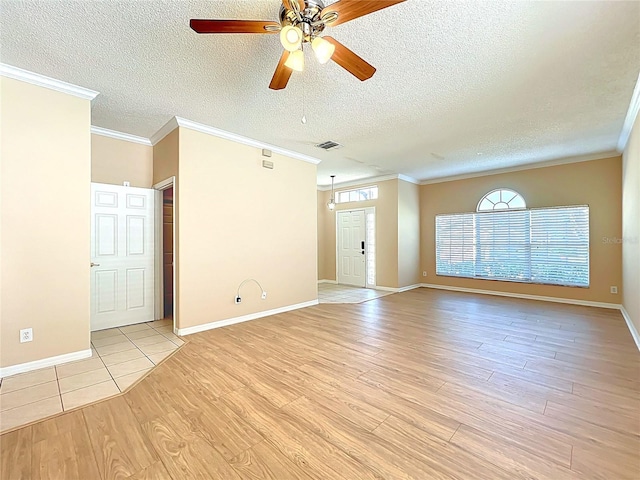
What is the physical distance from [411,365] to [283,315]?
246 cm

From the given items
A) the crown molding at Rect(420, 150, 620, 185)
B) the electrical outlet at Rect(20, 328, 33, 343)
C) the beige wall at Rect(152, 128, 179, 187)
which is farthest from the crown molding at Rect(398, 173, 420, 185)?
the electrical outlet at Rect(20, 328, 33, 343)

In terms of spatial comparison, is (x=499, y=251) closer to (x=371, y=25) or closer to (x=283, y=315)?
(x=283, y=315)

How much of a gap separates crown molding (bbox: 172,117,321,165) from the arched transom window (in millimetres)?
4110

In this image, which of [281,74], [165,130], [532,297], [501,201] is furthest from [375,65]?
[532,297]

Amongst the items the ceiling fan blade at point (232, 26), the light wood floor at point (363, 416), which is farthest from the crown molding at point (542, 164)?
the ceiling fan blade at point (232, 26)

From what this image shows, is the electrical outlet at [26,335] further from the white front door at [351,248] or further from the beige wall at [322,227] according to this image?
the beige wall at [322,227]

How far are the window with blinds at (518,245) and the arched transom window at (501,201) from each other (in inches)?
4.6

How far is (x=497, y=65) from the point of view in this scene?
2.55m

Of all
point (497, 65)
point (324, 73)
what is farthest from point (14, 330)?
point (497, 65)

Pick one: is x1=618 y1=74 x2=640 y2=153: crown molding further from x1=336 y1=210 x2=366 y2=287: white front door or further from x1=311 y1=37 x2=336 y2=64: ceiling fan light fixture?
x1=336 y1=210 x2=366 y2=287: white front door

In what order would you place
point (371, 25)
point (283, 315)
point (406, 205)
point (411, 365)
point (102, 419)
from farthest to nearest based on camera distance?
1. point (406, 205)
2. point (283, 315)
3. point (411, 365)
4. point (371, 25)
5. point (102, 419)

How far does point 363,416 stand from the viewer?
1.99m

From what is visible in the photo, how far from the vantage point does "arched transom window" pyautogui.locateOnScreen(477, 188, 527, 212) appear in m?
6.12

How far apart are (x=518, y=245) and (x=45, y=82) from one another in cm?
788
